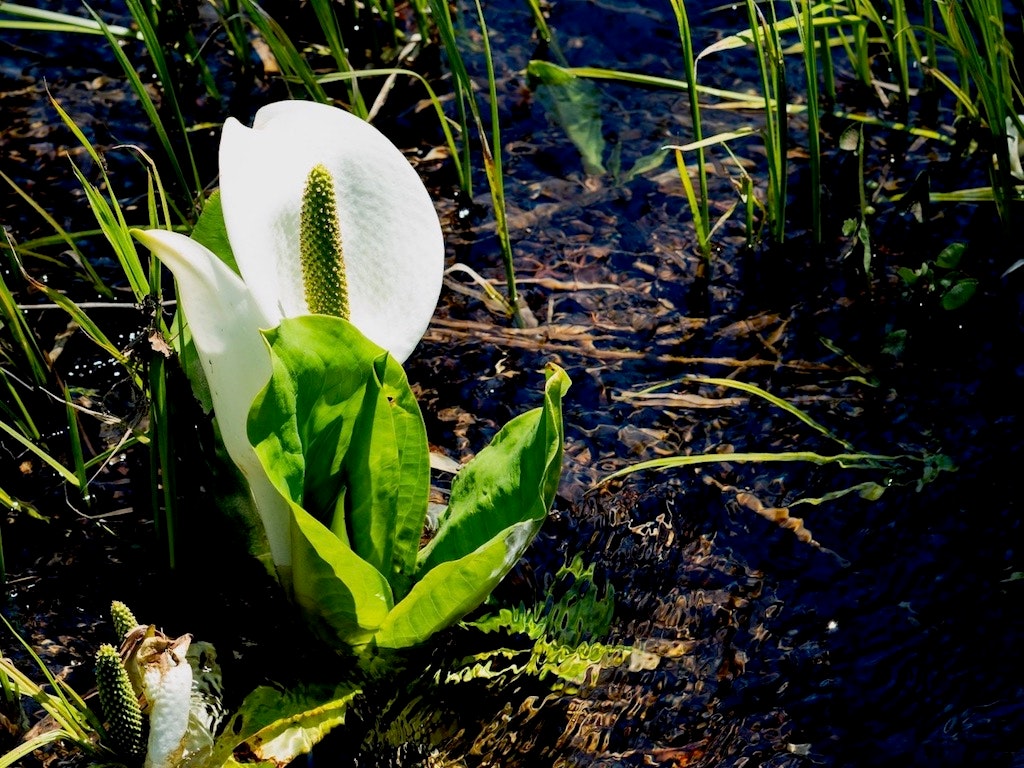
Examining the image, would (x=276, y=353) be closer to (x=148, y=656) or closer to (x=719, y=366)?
(x=148, y=656)

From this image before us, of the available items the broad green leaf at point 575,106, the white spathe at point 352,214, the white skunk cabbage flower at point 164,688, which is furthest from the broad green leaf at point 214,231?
the broad green leaf at point 575,106

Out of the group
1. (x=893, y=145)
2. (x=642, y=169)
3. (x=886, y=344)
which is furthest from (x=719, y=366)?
(x=893, y=145)

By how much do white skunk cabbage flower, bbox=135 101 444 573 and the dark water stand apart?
1.32ft

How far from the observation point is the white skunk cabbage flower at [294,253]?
1247 millimetres

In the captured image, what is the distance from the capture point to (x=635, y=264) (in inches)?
83.4

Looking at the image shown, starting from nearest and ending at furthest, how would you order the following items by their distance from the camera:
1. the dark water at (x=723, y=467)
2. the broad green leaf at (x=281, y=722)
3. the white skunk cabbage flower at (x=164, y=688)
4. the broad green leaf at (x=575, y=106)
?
the white skunk cabbage flower at (x=164, y=688) < the broad green leaf at (x=281, y=722) < the dark water at (x=723, y=467) < the broad green leaf at (x=575, y=106)

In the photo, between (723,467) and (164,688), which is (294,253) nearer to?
(164,688)

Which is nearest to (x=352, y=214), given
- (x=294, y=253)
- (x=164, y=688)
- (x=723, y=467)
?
(x=294, y=253)

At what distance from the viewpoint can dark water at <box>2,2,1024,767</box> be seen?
146 centimetres

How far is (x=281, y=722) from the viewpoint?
1.38 m

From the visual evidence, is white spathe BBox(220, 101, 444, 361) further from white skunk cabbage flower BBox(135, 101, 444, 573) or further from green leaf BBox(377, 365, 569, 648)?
green leaf BBox(377, 365, 569, 648)

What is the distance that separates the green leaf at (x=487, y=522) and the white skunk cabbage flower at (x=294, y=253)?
0.18 meters

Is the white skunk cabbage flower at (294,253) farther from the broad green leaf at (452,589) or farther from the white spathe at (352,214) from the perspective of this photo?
the broad green leaf at (452,589)

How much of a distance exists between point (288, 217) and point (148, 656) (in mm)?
539
